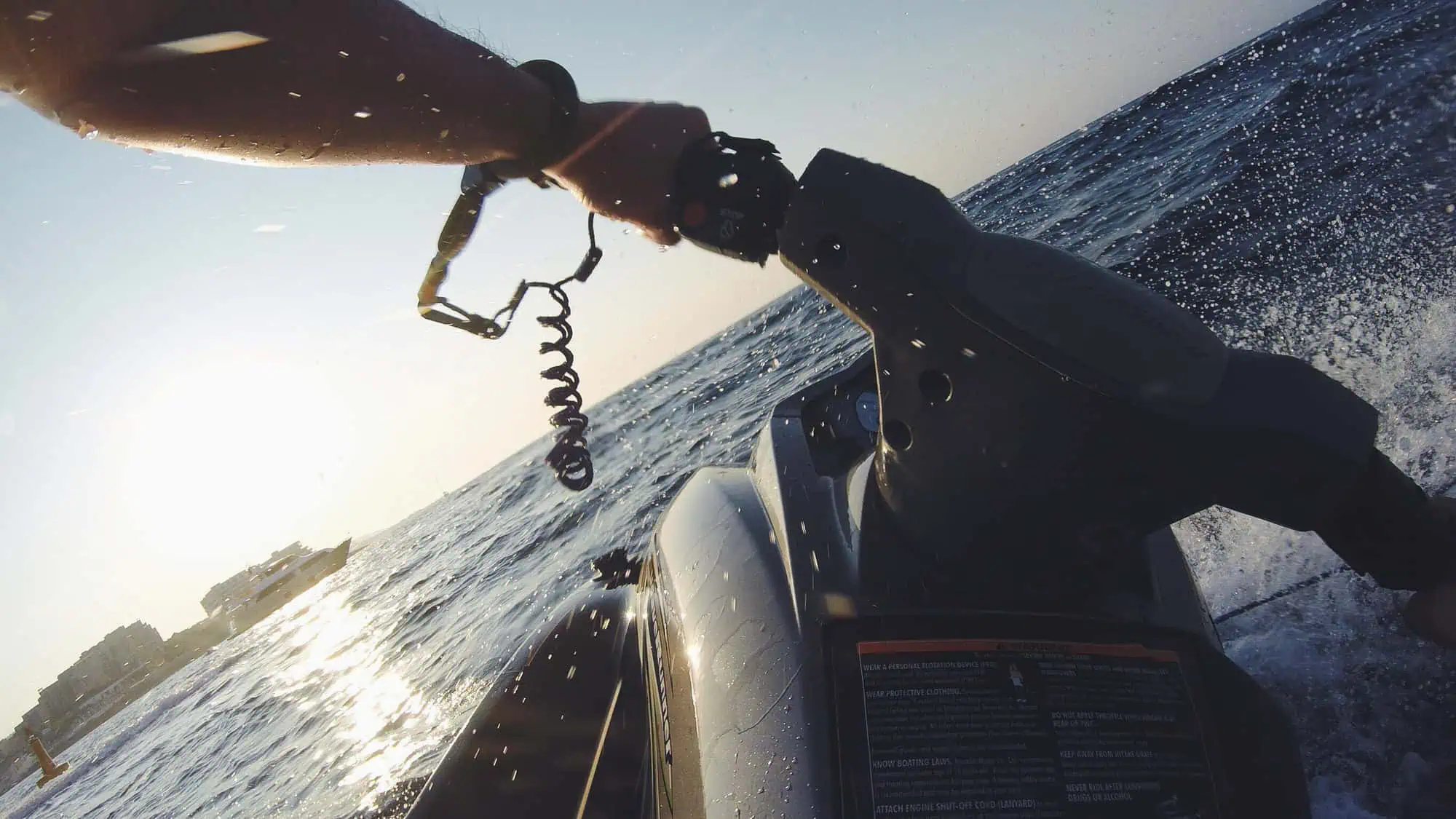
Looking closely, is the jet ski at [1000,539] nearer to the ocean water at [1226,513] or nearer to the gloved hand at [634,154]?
the gloved hand at [634,154]

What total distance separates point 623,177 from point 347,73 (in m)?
0.42

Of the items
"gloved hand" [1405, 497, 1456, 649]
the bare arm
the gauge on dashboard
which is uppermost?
the bare arm

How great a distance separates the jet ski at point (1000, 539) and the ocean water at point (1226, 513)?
2.48 feet

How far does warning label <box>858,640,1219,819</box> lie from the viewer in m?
1.00

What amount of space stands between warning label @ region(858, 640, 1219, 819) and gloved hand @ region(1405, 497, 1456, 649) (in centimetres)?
37

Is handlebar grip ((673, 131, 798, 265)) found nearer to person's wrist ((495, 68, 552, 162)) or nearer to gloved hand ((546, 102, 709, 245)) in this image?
gloved hand ((546, 102, 709, 245))

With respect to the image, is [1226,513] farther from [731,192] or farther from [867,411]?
[731,192]

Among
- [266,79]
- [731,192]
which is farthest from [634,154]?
[266,79]

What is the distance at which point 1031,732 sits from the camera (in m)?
1.05

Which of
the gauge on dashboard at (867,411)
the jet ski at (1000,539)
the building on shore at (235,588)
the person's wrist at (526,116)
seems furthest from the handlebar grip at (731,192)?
the building on shore at (235,588)

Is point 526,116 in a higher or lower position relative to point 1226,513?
higher

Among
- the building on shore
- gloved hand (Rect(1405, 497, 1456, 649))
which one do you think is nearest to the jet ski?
gloved hand (Rect(1405, 497, 1456, 649))

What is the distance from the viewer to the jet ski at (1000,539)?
96 cm

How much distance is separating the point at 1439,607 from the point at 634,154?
1480 mm
